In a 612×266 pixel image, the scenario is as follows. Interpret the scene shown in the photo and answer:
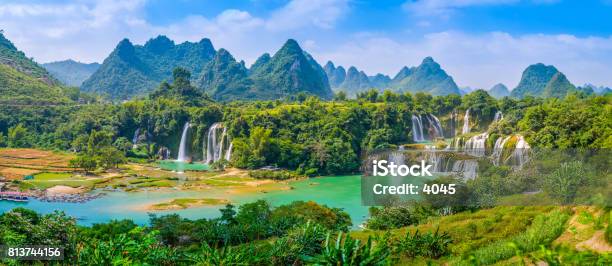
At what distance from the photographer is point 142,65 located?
109 m

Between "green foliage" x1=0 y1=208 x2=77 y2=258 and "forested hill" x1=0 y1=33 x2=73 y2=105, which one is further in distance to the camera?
"forested hill" x1=0 y1=33 x2=73 y2=105

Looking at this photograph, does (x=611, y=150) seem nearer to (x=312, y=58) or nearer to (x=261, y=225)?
(x=261, y=225)

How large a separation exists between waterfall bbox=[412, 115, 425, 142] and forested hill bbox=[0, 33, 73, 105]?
133 feet

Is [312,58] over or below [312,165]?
over

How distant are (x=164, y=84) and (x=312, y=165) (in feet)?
90.0

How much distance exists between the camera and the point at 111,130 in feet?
139

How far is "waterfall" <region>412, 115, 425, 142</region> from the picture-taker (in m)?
42.8

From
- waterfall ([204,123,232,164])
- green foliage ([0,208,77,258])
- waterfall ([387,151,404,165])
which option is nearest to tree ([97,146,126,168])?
waterfall ([204,123,232,164])

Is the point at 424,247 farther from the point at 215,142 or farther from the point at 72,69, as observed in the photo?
the point at 72,69

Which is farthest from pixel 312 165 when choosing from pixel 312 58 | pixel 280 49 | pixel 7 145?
pixel 312 58

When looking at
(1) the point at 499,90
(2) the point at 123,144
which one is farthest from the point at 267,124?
(1) the point at 499,90

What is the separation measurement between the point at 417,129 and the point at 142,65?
84458 mm

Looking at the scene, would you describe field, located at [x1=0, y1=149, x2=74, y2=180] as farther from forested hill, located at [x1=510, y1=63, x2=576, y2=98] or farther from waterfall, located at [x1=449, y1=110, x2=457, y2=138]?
forested hill, located at [x1=510, y1=63, x2=576, y2=98]

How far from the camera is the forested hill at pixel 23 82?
49.2 metres
